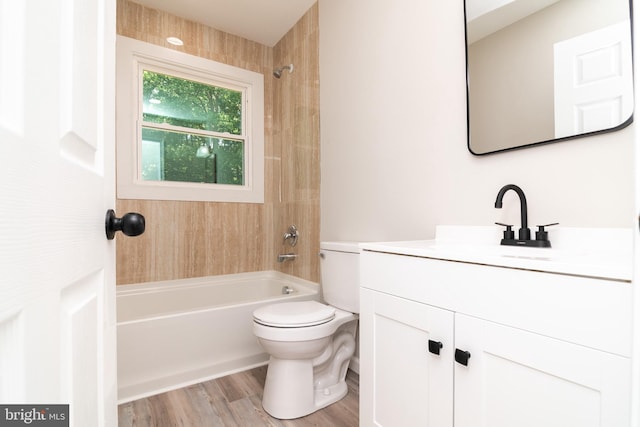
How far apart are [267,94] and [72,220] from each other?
2.80 meters

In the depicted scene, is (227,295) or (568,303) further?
(227,295)

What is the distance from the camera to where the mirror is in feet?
3.11

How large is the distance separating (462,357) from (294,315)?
2.94ft

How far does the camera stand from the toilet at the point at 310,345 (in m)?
1.50

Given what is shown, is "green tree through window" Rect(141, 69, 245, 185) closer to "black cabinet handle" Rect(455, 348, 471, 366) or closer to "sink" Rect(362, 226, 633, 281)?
"sink" Rect(362, 226, 633, 281)

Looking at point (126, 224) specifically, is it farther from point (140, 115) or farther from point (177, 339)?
point (140, 115)

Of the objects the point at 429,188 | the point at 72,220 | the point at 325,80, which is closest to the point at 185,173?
the point at 325,80

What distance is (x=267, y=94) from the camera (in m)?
2.98

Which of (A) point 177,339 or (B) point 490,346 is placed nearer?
(B) point 490,346

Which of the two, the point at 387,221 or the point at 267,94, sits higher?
the point at 267,94

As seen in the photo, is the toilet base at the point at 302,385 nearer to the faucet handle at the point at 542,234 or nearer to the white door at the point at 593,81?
the faucet handle at the point at 542,234

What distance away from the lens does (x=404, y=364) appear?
102 centimetres

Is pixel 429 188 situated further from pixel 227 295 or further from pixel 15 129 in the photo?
pixel 227 295

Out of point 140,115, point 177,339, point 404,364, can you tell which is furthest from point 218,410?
point 140,115
